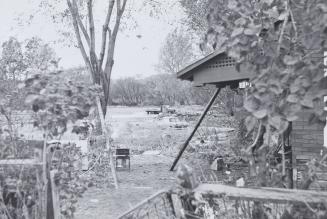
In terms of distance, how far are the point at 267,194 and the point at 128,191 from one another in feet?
24.4

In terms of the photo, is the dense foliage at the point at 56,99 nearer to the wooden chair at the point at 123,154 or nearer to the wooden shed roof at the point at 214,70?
the wooden shed roof at the point at 214,70

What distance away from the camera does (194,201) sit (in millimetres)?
2465

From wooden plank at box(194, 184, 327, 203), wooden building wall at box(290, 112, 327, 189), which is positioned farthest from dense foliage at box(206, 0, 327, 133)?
wooden building wall at box(290, 112, 327, 189)

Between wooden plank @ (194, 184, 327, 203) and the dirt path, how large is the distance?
3.89 meters

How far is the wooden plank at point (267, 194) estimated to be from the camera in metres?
2.25

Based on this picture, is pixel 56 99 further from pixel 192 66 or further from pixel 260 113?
pixel 192 66

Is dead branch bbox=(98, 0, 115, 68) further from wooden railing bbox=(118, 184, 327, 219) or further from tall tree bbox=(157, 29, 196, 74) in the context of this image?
tall tree bbox=(157, 29, 196, 74)

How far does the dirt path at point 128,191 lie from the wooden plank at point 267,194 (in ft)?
12.8

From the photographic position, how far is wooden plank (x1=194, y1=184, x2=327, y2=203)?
225 centimetres

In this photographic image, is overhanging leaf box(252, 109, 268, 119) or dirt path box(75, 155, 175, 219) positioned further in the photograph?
dirt path box(75, 155, 175, 219)

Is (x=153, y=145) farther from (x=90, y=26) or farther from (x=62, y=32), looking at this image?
(x=62, y=32)

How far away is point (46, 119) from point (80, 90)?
0.38 meters

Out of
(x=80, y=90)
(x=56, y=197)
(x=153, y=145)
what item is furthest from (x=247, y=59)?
(x=153, y=145)

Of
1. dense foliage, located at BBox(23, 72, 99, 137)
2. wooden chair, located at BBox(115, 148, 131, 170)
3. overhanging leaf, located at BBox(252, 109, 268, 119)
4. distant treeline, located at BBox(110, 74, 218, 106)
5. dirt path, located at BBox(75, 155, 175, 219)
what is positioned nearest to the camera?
overhanging leaf, located at BBox(252, 109, 268, 119)
